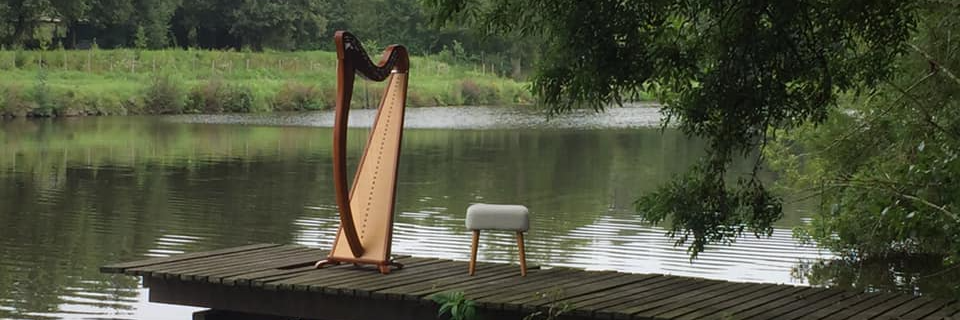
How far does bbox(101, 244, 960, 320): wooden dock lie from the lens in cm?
837

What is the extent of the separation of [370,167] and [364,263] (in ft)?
2.28

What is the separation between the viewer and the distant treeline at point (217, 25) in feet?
171

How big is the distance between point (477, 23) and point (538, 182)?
48.7ft

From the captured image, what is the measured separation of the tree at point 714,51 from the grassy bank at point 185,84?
31428 millimetres

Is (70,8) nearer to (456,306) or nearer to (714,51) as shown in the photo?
(456,306)

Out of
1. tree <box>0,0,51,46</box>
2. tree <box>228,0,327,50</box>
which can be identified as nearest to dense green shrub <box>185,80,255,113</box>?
tree <box>0,0,51,46</box>

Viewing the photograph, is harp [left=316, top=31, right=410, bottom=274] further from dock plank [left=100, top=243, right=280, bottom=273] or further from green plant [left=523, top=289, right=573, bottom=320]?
green plant [left=523, top=289, right=573, bottom=320]

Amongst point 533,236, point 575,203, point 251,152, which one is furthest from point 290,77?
point 533,236

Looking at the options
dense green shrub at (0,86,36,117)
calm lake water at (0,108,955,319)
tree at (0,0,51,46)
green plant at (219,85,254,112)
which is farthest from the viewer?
tree at (0,0,51,46)

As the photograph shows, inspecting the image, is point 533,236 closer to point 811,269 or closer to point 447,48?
point 811,269

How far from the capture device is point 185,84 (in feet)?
154

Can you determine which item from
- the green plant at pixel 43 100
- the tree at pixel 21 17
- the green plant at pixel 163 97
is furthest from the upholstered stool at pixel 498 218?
the tree at pixel 21 17

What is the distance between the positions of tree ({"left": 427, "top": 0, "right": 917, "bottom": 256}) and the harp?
92cm

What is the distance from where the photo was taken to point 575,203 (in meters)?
20.3
